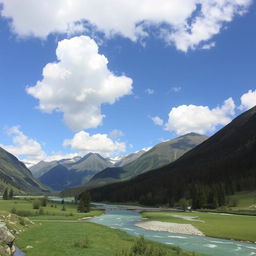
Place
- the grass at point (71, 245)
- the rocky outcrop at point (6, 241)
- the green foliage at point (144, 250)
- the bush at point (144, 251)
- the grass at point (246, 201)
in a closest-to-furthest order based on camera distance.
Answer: the bush at point (144, 251), the green foliage at point (144, 250), the rocky outcrop at point (6, 241), the grass at point (71, 245), the grass at point (246, 201)

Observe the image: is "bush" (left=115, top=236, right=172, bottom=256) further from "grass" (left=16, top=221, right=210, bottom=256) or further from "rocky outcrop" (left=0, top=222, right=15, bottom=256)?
"rocky outcrop" (left=0, top=222, right=15, bottom=256)

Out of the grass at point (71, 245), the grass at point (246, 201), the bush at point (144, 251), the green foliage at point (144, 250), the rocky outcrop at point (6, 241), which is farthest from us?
the grass at point (246, 201)

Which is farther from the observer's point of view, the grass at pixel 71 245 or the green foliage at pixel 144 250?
the grass at pixel 71 245

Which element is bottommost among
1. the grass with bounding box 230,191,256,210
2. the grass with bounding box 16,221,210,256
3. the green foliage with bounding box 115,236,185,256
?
the grass with bounding box 16,221,210,256

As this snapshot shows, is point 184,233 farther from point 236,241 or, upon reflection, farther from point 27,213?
point 27,213

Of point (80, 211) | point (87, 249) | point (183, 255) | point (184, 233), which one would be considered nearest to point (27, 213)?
point (80, 211)

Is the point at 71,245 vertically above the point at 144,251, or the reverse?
the point at 144,251

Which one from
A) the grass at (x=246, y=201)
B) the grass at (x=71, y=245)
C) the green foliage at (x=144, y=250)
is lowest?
the grass at (x=71, y=245)

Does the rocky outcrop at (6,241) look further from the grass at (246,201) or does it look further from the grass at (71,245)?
the grass at (246,201)

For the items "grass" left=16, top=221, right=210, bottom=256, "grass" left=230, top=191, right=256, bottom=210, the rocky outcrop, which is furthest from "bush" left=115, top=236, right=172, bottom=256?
"grass" left=230, top=191, right=256, bottom=210

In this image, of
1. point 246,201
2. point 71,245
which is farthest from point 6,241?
point 246,201

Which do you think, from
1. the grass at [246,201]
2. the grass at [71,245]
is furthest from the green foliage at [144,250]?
the grass at [246,201]

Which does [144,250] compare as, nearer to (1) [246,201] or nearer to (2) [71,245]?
(2) [71,245]

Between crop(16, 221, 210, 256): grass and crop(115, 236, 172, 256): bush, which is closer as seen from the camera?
crop(115, 236, 172, 256): bush
